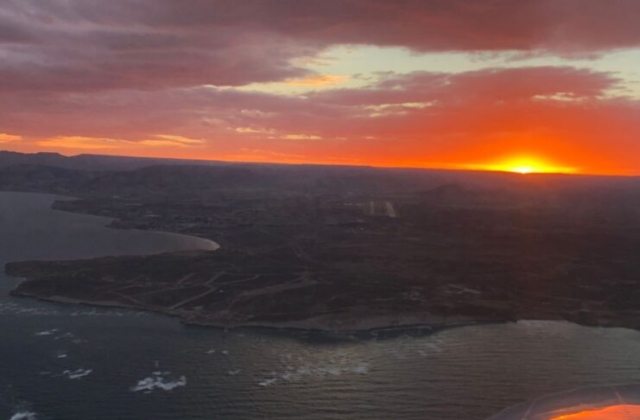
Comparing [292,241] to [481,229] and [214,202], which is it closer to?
[481,229]

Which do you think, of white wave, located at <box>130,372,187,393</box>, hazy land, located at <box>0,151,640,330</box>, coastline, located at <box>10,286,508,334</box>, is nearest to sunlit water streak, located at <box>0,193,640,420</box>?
white wave, located at <box>130,372,187,393</box>

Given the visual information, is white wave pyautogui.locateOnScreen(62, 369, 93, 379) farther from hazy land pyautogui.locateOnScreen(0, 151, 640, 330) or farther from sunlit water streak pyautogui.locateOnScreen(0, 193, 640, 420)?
hazy land pyautogui.locateOnScreen(0, 151, 640, 330)

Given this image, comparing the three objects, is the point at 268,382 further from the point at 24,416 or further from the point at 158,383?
the point at 24,416

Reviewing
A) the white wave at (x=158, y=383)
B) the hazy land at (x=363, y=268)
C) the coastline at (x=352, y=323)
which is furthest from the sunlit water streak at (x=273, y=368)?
the hazy land at (x=363, y=268)

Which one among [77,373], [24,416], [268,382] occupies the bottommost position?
[24,416]

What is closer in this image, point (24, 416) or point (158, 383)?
point (24, 416)

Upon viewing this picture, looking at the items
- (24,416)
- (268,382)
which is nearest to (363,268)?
(268,382)
